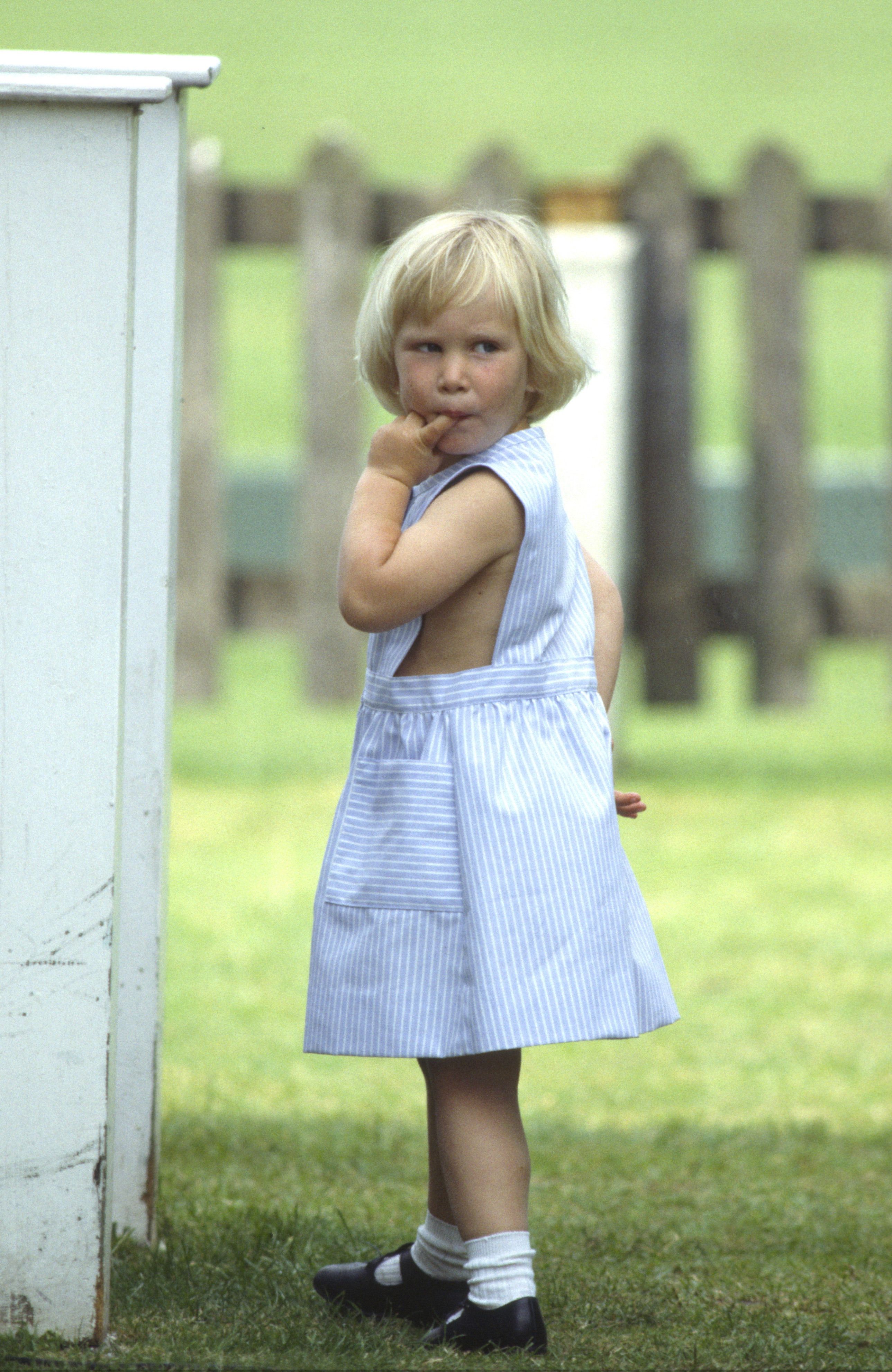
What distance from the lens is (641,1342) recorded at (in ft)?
6.46

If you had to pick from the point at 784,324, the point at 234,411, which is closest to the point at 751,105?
the point at 234,411

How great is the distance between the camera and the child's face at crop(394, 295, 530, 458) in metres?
1.96

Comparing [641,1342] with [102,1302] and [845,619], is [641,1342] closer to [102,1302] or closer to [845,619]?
[102,1302]

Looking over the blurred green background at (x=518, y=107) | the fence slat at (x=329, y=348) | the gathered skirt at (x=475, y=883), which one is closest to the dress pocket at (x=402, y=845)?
the gathered skirt at (x=475, y=883)

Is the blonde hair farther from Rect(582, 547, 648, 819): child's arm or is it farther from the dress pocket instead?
the dress pocket

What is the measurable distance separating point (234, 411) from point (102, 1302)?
46.5 feet

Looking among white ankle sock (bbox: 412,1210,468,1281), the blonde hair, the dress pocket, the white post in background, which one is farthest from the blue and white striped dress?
the white post in background

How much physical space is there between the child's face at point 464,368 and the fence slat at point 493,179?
12.6 feet

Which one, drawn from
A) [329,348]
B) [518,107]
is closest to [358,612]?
[329,348]

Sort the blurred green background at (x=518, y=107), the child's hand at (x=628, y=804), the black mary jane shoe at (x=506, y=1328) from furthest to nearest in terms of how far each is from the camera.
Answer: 1. the blurred green background at (x=518, y=107)
2. the child's hand at (x=628, y=804)
3. the black mary jane shoe at (x=506, y=1328)

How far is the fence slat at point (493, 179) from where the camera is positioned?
5695mm

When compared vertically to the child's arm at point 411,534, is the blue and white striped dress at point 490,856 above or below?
below

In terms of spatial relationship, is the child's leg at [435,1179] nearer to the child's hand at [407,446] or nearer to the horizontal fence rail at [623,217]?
the child's hand at [407,446]

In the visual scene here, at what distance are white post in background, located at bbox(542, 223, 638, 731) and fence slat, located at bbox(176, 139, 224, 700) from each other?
3.72ft
